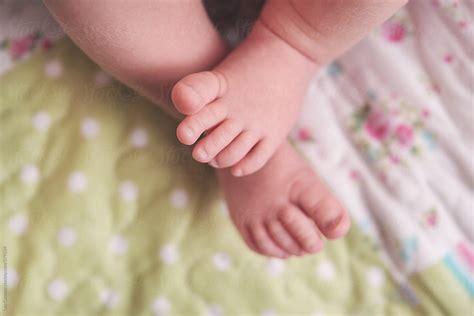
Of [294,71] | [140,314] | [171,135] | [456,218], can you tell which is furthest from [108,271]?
[456,218]

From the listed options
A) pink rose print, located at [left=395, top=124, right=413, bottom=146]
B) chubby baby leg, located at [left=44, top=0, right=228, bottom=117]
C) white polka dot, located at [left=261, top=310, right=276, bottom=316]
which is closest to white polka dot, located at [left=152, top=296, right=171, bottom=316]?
white polka dot, located at [left=261, top=310, right=276, bottom=316]

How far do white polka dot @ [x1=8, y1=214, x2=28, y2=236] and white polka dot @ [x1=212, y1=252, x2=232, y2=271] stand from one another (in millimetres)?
206

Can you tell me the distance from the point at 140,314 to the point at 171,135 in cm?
20

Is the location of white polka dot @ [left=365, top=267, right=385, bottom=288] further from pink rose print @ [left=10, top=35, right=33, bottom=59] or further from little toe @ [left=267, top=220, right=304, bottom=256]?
pink rose print @ [left=10, top=35, right=33, bottom=59]

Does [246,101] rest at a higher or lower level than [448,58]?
higher

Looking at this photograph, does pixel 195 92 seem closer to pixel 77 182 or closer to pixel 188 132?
pixel 188 132

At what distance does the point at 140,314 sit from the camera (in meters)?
0.57

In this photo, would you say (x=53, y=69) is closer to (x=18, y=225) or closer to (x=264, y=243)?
(x=18, y=225)

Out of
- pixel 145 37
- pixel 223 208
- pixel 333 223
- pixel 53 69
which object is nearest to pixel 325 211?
pixel 333 223

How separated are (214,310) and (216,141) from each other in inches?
8.6

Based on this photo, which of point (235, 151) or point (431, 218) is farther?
point (431, 218)

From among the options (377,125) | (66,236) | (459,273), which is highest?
(66,236)

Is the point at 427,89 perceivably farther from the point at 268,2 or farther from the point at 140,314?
the point at 140,314

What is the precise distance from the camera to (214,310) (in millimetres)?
583
